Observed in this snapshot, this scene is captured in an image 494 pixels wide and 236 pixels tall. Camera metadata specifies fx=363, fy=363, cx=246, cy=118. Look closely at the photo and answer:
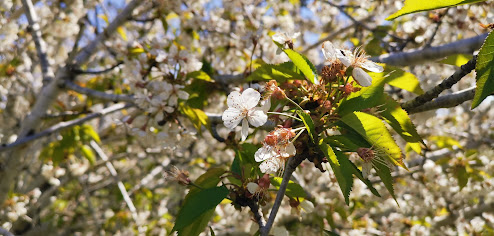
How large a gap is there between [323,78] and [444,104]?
19.9 inches

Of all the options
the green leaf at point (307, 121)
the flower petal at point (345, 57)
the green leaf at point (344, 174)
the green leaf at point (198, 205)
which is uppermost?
the flower petal at point (345, 57)

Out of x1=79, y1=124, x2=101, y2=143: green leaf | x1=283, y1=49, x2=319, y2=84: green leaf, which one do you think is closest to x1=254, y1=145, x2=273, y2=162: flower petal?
x1=283, y1=49, x2=319, y2=84: green leaf

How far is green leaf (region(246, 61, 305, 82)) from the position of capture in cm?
124

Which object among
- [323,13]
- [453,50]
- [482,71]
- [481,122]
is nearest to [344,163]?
[482,71]

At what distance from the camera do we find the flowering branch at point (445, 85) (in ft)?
3.32

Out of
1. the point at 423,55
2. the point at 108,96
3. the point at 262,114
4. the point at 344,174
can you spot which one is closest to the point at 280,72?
the point at 262,114

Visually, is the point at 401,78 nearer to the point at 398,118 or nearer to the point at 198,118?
the point at 398,118

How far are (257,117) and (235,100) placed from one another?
3.5 inches

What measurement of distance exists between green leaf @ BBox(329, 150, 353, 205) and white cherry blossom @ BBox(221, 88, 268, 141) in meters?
0.26

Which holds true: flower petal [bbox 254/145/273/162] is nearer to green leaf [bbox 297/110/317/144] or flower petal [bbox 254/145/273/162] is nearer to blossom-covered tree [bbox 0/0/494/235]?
blossom-covered tree [bbox 0/0/494/235]

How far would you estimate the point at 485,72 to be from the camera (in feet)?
2.68

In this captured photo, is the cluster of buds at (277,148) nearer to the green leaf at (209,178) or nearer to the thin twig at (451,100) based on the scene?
the green leaf at (209,178)

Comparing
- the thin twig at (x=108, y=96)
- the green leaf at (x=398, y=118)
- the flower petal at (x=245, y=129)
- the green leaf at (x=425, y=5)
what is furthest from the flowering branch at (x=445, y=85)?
the thin twig at (x=108, y=96)

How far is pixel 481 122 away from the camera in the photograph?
4.93m
